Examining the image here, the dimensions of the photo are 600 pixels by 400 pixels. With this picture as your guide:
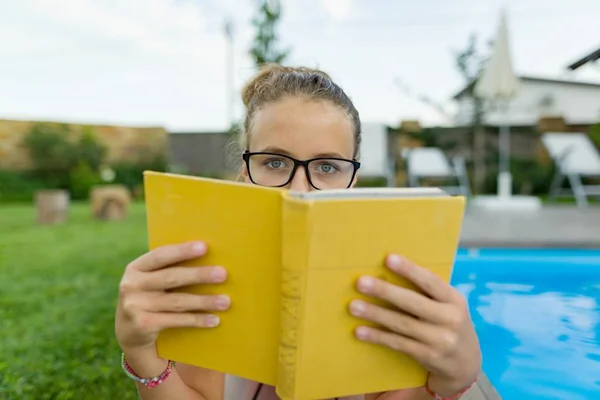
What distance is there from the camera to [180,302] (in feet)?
2.46

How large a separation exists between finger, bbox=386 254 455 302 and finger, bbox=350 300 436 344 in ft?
0.16

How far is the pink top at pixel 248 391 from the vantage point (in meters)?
1.07

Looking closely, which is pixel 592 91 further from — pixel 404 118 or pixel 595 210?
pixel 595 210

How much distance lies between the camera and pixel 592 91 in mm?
15719

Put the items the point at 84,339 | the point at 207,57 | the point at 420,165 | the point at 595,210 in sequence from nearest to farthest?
the point at 84,339
the point at 595,210
the point at 420,165
the point at 207,57

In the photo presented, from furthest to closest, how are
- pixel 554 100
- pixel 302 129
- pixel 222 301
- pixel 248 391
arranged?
pixel 554 100 < pixel 302 129 < pixel 248 391 < pixel 222 301

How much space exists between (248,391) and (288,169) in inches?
21.4

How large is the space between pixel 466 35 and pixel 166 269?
12.0 meters

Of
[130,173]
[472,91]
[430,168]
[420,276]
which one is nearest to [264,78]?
[420,276]

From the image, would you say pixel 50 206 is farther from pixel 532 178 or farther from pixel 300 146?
pixel 532 178

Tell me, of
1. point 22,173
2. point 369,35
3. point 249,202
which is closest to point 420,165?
point 369,35

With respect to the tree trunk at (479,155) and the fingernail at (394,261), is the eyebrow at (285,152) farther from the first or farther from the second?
the tree trunk at (479,155)

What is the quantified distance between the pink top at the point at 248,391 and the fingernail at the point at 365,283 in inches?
19.3

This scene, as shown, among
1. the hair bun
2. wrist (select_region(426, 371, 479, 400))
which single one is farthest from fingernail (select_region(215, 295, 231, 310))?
the hair bun
